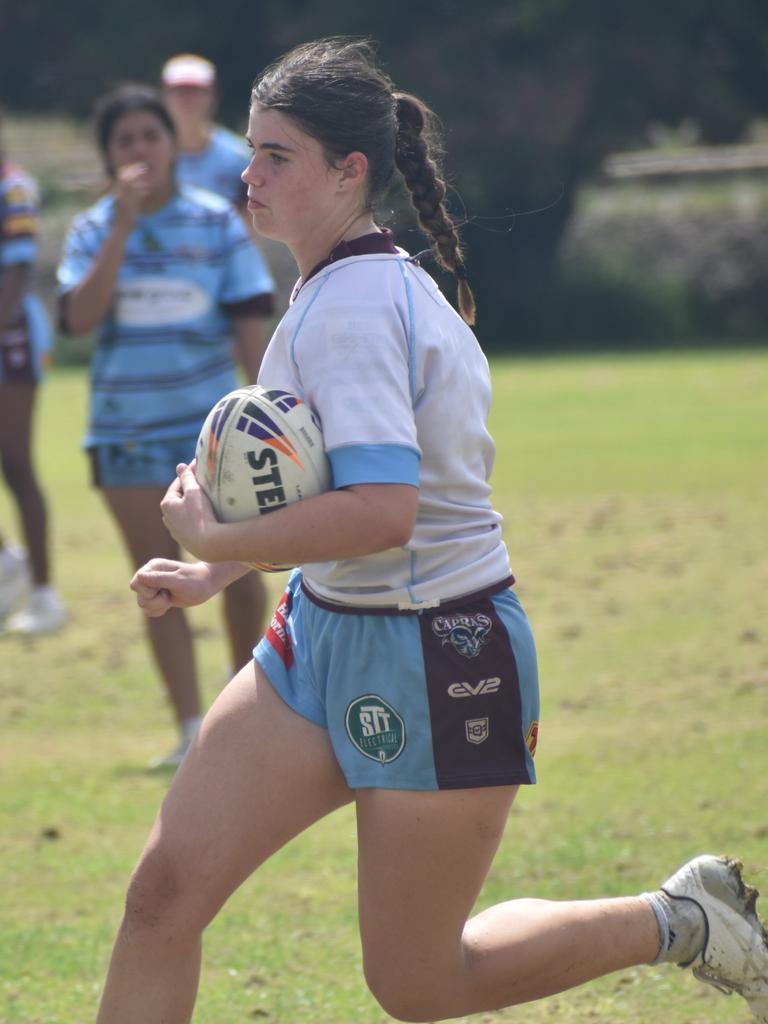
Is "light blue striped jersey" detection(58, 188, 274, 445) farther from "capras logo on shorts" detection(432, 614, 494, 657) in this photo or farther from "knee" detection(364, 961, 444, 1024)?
"knee" detection(364, 961, 444, 1024)

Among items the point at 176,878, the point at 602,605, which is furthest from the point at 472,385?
the point at 602,605

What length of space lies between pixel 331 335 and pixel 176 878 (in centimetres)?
114

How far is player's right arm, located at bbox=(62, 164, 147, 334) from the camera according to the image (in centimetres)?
680

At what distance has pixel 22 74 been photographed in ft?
111

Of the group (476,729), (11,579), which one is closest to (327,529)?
(476,729)

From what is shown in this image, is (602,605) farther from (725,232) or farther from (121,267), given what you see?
(725,232)

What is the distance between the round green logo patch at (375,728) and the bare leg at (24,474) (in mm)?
6351

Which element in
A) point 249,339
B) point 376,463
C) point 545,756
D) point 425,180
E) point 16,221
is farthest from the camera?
point 16,221

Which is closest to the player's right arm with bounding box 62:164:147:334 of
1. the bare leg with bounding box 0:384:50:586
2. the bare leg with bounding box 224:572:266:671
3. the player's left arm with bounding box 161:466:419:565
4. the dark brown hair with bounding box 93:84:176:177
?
the dark brown hair with bounding box 93:84:176:177

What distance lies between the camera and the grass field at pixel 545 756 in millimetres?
4664

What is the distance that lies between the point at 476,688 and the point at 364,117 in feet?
3.86

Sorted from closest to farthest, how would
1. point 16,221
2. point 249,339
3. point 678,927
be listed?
point 678,927, point 249,339, point 16,221

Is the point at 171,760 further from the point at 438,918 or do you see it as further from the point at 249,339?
the point at 438,918

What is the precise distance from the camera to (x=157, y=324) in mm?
6902
